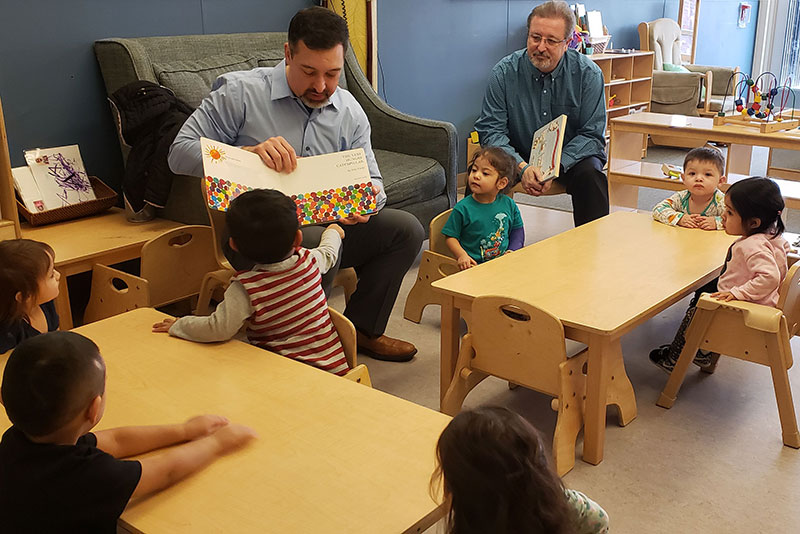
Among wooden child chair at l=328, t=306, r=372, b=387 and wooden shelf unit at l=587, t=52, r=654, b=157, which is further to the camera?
wooden shelf unit at l=587, t=52, r=654, b=157

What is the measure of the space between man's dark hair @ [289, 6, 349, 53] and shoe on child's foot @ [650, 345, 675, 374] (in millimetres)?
1506

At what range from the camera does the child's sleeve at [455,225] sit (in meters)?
3.02

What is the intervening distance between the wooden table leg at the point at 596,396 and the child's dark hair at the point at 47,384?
1.29 m

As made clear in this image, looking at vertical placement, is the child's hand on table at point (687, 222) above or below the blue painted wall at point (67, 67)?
below

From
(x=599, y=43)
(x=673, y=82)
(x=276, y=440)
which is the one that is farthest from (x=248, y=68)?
(x=673, y=82)

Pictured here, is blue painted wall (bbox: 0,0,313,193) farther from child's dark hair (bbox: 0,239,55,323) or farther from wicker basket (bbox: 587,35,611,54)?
wicker basket (bbox: 587,35,611,54)

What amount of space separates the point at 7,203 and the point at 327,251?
49.0 inches

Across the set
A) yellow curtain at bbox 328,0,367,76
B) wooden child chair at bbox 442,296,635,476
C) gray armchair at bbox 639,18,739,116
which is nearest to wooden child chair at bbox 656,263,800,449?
wooden child chair at bbox 442,296,635,476

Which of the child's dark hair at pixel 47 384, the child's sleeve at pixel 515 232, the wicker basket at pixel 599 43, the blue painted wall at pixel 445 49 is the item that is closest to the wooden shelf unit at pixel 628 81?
the wicker basket at pixel 599 43

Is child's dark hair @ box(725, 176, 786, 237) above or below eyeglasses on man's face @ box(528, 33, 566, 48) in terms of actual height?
below

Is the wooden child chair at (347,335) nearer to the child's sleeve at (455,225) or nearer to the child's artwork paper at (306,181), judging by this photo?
the child's artwork paper at (306,181)

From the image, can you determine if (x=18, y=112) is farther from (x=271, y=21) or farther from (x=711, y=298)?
(x=711, y=298)

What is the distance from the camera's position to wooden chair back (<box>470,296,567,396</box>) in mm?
2092

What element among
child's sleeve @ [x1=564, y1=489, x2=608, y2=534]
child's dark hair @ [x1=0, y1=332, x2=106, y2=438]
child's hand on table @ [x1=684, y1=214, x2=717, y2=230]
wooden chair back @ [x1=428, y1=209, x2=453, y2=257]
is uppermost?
child's dark hair @ [x1=0, y1=332, x2=106, y2=438]
